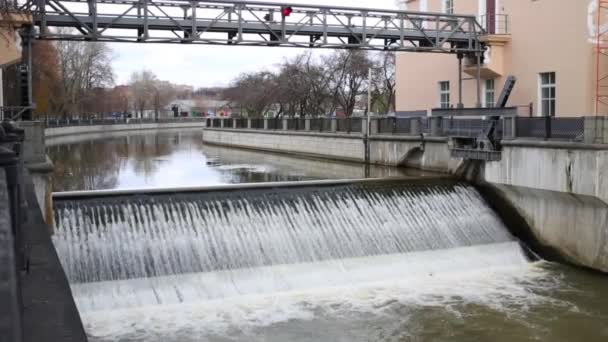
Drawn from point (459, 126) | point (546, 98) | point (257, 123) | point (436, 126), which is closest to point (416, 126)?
point (436, 126)

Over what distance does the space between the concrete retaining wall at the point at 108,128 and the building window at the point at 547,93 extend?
5302 cm

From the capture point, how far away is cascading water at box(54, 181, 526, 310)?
12.2m

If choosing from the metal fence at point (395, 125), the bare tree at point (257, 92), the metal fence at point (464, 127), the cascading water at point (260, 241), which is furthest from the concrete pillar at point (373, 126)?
the bare tree at point (257, 92)

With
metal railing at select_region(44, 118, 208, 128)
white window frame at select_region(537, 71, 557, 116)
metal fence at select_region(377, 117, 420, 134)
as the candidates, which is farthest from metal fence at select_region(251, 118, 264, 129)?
metal railing at select_region(44, 118, 208, 128)

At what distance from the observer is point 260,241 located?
13.7 metres

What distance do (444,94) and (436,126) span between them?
7594 millimetres

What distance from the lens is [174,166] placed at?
→ 1229 inches

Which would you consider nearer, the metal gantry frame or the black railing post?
the black railing post

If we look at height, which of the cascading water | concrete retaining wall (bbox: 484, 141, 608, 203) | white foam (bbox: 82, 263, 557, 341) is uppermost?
concrete retaining wall (bbox: 484, 141, 608, 203)

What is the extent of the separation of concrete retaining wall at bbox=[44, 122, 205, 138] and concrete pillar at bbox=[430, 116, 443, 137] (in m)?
50.8

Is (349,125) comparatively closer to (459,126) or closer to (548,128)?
(459,126)

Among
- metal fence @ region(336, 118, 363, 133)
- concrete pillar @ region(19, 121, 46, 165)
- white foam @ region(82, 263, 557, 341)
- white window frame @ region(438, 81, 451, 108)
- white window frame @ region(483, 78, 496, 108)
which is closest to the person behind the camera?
white foam @ region(82, 263, 557, 341)

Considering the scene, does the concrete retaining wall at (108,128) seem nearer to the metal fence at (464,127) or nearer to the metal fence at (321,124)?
the metal fence at (321,124)

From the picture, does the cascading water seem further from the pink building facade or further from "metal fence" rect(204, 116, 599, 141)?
the pink building facade
